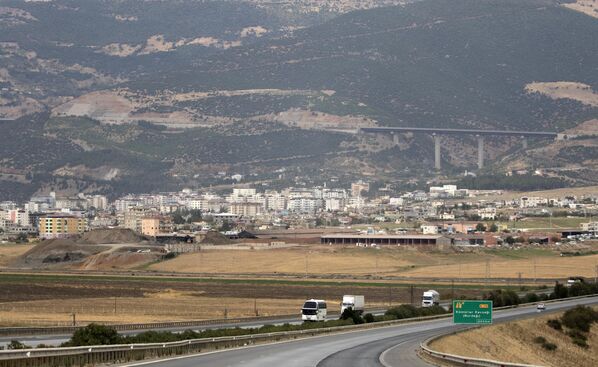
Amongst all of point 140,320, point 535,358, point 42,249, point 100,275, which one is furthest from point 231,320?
point 42,249

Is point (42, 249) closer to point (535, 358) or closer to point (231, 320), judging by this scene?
point (231, 320)

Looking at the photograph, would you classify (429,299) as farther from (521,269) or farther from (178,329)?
(521,269)

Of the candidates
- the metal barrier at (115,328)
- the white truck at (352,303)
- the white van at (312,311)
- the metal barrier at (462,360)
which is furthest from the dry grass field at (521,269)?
the metal barrier at (462,360)

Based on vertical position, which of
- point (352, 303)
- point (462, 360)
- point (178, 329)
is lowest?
point (178, 329)

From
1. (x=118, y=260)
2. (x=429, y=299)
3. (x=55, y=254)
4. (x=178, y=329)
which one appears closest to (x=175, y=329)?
(x=178, y=329)

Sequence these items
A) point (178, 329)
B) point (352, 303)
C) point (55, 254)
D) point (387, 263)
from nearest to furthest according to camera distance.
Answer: point (178, 329) → point (352, 303) → point (387, 263) → point (55, 254)
